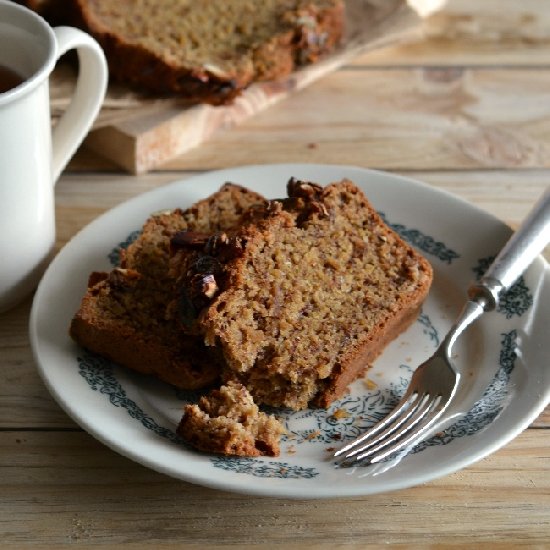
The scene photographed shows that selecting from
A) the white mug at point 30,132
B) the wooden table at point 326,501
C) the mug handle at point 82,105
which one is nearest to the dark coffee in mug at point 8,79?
the white mug at point 30,132

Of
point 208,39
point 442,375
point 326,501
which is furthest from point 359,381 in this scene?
point 208,39

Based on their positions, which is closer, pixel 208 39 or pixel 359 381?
pixel 359 381

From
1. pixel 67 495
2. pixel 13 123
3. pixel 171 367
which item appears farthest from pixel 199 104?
pixel 67 495

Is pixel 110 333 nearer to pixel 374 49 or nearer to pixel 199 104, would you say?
pixel 199 104

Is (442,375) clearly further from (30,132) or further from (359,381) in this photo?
(30,132)

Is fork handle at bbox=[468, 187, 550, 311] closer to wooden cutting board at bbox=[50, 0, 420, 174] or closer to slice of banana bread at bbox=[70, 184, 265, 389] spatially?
slice of banana bread at bbox=[70, 184, 265, 389]

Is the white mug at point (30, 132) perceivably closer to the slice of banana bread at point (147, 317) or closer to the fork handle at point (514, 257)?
the slice of banana bread at point (147, 317)

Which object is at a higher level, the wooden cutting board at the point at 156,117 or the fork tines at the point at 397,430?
the fork tines at the point at 397,430
